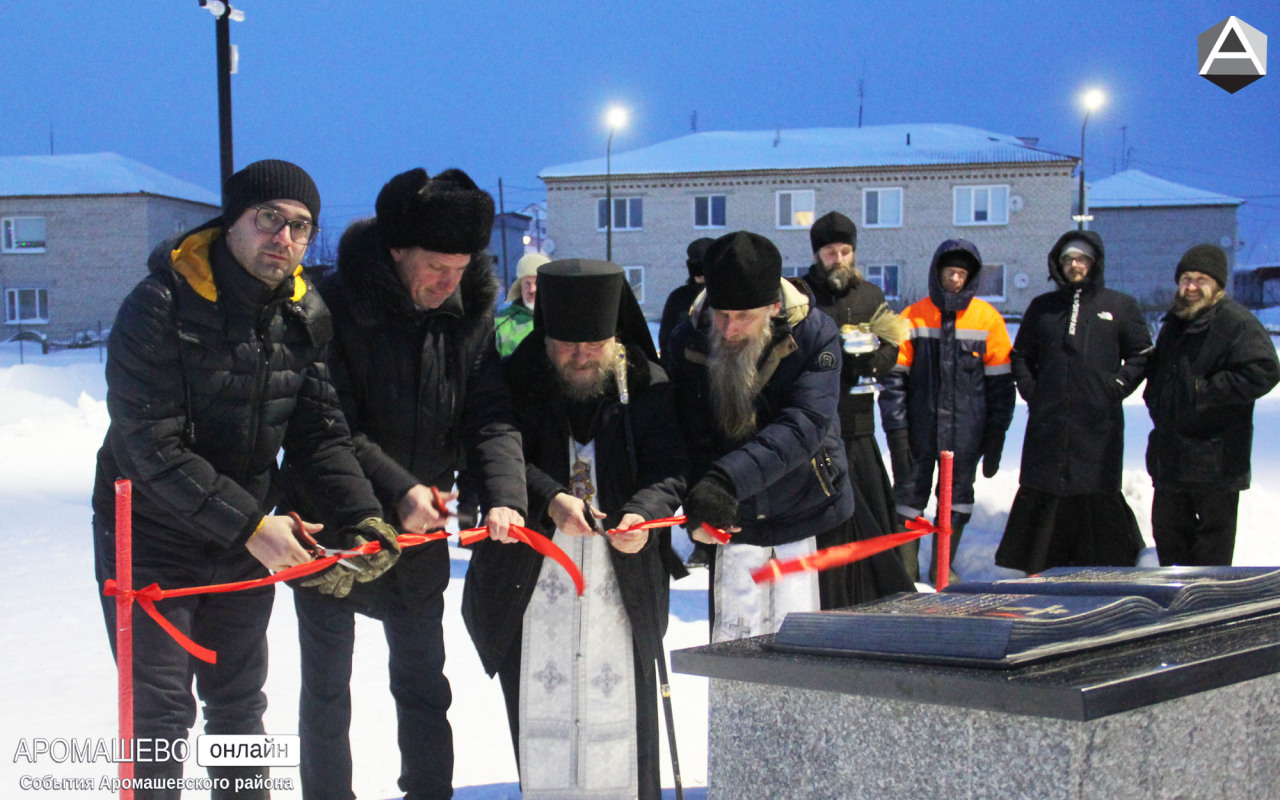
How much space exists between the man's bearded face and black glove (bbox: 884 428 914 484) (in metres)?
3.17

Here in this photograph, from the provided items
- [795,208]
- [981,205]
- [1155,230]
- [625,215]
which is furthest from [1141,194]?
[625,215]

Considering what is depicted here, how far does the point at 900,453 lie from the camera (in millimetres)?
6129

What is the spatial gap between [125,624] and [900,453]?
4.50 m

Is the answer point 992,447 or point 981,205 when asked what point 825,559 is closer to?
point 992,447

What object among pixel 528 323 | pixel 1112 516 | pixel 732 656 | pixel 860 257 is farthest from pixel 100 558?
pixel 860 257

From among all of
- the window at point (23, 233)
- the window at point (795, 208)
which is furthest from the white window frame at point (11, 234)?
the window at point (795, 208)

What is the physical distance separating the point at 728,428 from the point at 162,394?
1707 mm

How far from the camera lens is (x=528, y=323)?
6605 millimetres

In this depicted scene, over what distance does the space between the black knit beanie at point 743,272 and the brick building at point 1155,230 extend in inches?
1717

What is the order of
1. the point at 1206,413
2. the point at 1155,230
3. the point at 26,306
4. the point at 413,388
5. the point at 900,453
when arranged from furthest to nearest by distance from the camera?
the point at 1155,230
the point at 26,306
the point at 900,453
the point at 1206,413
the point at 413,388

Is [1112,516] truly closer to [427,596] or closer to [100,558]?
[427,596]

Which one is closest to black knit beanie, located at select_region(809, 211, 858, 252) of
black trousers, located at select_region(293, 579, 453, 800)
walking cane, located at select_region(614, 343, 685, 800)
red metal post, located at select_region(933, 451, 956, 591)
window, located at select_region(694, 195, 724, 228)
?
red metal post, located at select_region(933, 451, 956, 591)

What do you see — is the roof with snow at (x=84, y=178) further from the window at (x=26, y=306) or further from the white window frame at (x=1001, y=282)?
the white window frame at (x=1001, y=282)

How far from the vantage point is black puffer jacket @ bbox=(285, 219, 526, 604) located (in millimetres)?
3119
